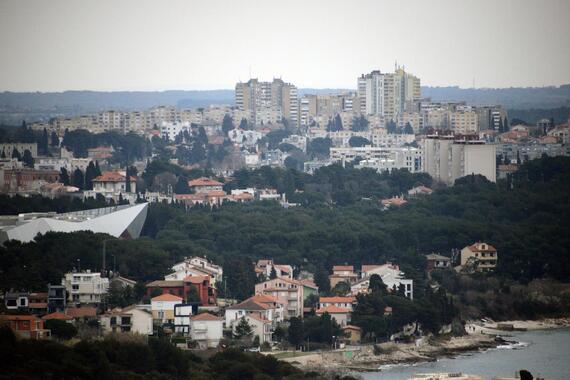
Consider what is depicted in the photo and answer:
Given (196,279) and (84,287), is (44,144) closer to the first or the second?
(196,279)

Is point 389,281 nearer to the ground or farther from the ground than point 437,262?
farther from the ground

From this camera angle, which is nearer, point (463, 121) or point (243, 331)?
point (243, 331)

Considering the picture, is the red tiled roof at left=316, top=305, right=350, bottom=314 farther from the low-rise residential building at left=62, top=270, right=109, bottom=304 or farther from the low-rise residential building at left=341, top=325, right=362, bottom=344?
the low-rise residential building at left=62, top=270, right=109, bottom=304

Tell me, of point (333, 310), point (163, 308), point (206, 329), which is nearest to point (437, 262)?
point (333, 310)

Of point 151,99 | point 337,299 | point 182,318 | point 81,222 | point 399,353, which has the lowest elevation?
point 151,99

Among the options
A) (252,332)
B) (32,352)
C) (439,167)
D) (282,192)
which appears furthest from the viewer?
(439,167)

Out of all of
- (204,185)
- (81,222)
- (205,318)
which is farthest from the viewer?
(204,185)

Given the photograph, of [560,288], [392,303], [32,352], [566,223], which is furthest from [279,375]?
[566,223]

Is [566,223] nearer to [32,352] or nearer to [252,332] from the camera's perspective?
[252,332]
